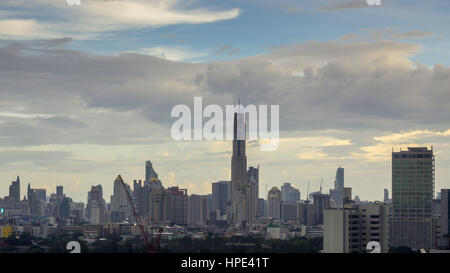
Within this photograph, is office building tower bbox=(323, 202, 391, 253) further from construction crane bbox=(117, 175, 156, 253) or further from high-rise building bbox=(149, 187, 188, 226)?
high-rise building bbox=(149, 187, 188, 226)

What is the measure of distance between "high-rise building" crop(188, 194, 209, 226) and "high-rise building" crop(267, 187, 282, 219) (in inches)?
614

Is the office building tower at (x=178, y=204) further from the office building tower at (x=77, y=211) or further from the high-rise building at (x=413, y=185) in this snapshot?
the high-rise building at (x=413, y=185)

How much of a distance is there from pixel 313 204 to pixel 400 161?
106 feet

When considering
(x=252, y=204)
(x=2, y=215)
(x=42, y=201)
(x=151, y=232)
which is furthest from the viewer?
(x=42, y=201)

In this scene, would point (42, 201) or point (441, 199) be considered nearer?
point (441, 199)

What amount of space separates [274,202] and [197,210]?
21.5 meters

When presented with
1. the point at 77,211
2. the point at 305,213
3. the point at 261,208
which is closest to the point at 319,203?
the point at 305,213

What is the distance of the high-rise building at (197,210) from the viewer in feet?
470

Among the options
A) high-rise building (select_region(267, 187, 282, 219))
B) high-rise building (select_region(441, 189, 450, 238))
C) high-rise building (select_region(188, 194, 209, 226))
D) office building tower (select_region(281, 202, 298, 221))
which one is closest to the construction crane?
high-rise building (select_region(188, 194, 209, 226))

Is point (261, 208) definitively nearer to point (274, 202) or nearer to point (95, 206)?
point (274, 202)

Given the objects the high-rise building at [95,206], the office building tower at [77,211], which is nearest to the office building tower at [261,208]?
the high-rise building at [95,206]
